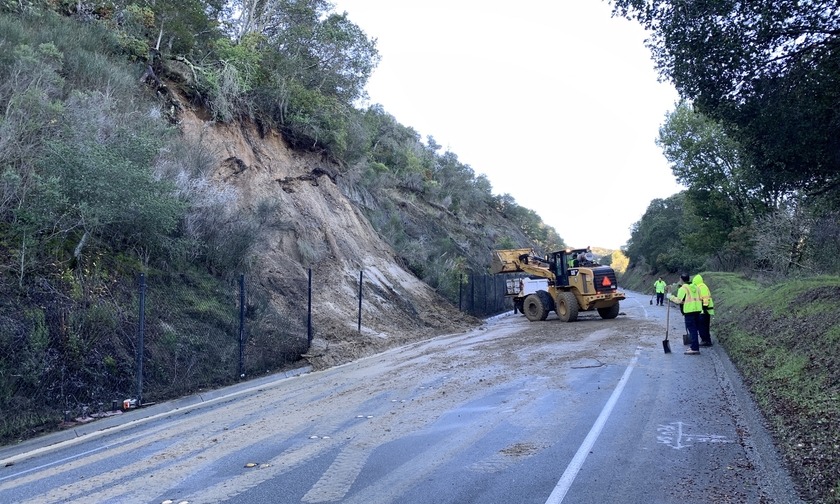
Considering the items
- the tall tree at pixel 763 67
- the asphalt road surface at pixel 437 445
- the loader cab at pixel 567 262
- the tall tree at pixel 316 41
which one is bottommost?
the asphalt road surface at pixel 437 445

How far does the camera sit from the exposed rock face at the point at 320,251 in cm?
1706

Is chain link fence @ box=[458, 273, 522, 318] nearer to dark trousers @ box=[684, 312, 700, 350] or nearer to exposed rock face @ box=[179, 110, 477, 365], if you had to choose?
exposed rock face @ box=[179, 110, 477, 365]

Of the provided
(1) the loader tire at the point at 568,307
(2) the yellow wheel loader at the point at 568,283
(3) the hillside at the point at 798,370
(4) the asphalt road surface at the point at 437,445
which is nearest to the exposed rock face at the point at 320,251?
(2) the yellow wheel loader at the point at 568,283

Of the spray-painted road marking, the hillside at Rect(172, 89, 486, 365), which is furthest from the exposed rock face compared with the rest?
the spray-painted road marking

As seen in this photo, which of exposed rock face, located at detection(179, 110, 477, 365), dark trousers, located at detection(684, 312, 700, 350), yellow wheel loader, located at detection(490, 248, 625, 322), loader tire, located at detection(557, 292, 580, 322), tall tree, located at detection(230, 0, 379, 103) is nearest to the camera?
dark trousers, located at detection(684, 312, 700, 350)

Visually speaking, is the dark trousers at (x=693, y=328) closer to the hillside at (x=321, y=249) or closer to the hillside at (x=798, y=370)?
the hillside at (x=798, y=370)

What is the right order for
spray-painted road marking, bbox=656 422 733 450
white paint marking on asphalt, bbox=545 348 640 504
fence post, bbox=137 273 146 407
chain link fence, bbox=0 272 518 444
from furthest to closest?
fence post, bbox=137 273 146 407 → chain link fence, bbox=0 272 518 444 → spray-painted road marking, bbox=656 422 733 450 → white paint marking on asphalt, bbox=545 348 640 504

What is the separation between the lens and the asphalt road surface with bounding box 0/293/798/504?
5.28 metres

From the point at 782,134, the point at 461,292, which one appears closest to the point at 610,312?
the point at 461,292

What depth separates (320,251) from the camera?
21.1 metres

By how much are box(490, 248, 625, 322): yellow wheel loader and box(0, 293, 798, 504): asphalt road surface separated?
10.5m

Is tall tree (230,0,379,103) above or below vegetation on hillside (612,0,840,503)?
above

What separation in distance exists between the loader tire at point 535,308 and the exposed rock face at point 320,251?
254cm

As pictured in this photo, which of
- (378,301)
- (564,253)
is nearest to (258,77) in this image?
(378,301)
